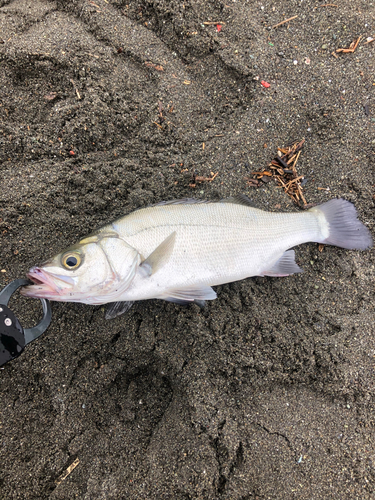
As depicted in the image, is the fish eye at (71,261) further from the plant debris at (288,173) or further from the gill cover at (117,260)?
the plant debris at (288,173)

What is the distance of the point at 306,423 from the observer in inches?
89.7

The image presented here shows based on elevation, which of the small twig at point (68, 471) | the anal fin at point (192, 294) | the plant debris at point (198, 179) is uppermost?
the plant debris at point (198, 179)

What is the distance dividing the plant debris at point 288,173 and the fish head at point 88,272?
1.51m

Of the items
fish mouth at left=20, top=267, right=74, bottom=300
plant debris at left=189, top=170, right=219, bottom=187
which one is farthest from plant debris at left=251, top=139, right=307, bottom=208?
fish mouth at left=20, top=267, right=74, bottom=300

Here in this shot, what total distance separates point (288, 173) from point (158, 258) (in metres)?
1.58

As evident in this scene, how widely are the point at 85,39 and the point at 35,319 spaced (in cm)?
262

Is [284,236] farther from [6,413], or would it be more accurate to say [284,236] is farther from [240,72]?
[6,413]

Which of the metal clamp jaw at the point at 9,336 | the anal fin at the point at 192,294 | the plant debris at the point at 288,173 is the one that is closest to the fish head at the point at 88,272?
the metal clamp jaw at the point at 9,336

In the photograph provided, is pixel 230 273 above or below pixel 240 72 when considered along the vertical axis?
below

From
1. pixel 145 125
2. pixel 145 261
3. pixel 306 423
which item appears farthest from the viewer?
pixel 145 125

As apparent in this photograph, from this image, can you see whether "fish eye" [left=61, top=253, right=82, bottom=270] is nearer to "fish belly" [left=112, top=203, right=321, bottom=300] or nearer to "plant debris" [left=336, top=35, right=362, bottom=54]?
"fish belly" [left=112, top=203, right=321, bottom=300]

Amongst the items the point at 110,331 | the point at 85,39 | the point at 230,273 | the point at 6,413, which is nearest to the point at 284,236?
the point at 230,273

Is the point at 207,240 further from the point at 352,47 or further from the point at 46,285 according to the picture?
the point at 352,47

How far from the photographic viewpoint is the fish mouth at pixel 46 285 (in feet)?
6.24
